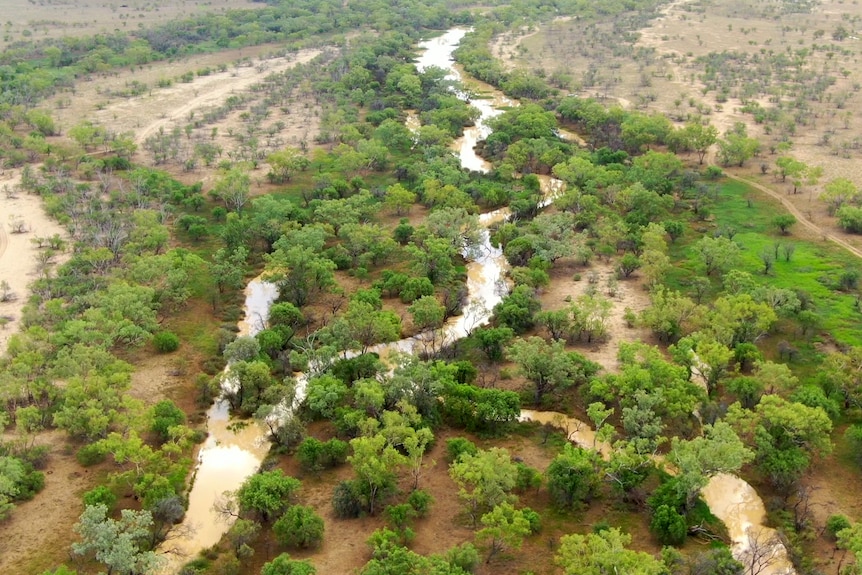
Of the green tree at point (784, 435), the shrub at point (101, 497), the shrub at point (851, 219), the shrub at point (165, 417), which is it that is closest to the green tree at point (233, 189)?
the shrub at point (165, 417)

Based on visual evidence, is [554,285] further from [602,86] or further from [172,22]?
[172,22]

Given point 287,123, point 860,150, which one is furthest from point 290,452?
point 860,150

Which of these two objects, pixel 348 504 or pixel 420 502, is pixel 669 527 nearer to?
pixel 420 502

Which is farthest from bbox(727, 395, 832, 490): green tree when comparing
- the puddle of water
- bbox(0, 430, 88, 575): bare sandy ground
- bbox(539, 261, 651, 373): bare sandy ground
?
bbox(0, 430, 88, 575): bare sandy ground

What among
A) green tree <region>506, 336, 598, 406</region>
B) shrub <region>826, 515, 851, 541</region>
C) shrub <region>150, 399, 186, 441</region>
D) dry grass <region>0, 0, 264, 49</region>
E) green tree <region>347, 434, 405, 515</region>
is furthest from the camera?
dry grass <region>0, 0, 264, 49</region>

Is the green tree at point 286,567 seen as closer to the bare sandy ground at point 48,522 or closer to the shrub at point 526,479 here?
the bare sandy ground at point 48,522

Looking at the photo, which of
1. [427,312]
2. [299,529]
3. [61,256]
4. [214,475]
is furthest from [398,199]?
[299,529]

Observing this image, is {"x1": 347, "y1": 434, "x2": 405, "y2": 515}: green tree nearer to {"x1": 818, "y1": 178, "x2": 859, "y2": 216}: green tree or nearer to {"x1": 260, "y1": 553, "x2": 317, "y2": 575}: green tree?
{"x1": 260, "y1": 553, "x2": 317, "y2": 575}: green tree
